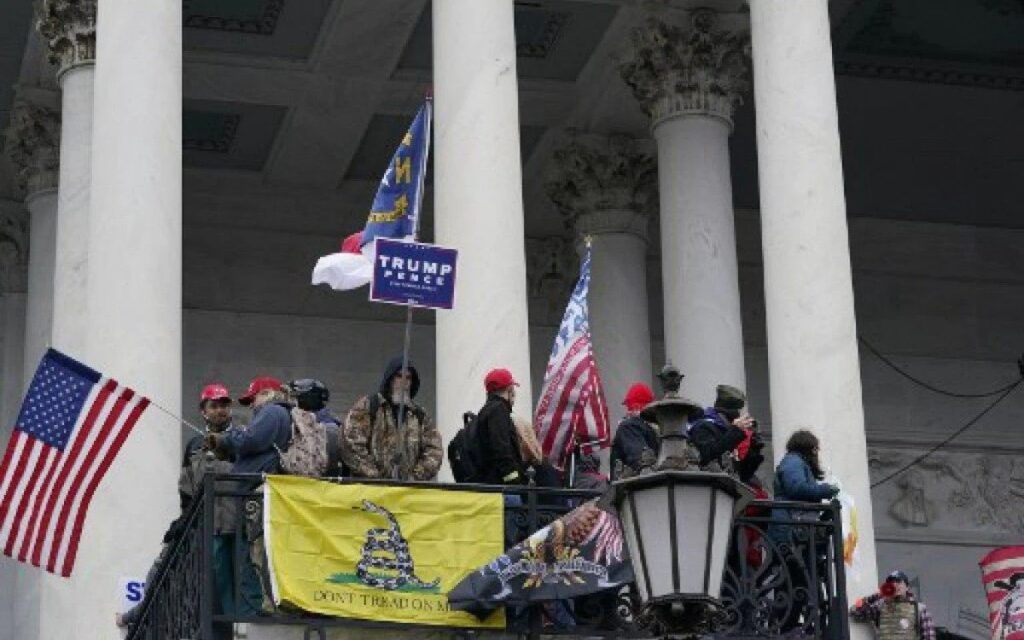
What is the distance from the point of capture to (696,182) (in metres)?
30.2

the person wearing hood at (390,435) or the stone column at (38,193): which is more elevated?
the stone column at (38,193)

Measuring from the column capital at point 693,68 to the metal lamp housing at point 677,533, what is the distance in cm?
1687

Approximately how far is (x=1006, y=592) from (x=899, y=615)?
2528mm

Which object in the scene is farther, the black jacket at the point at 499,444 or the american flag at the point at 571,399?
the american flag at the point at 571,399

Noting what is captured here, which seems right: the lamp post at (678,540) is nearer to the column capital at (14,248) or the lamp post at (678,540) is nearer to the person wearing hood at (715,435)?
the person wearing hood at (715,435)

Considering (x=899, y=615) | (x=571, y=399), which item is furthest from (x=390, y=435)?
(x=899, y=615)

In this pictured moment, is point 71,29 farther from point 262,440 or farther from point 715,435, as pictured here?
point 715,435

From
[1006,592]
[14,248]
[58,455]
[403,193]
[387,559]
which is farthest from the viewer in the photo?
[14,248]

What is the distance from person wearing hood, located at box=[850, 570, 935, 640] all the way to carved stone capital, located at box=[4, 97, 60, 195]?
42.5ft

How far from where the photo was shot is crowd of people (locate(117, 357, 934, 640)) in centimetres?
1889

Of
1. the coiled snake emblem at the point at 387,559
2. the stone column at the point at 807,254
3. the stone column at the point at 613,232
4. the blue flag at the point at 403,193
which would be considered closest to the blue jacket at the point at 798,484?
the coiled snake emblem at the point at 387,559

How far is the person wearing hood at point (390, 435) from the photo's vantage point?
19.5 m

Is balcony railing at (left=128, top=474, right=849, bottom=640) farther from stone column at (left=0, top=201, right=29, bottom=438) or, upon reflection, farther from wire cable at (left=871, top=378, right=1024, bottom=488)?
A: wire cable at (left=871, top=378, right=1024, bottom=488)

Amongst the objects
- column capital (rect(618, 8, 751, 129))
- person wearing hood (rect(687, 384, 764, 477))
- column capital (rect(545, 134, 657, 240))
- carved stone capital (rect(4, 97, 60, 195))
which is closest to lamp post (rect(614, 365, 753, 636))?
person wearing hood (rect(687, 384, 764, 477))
